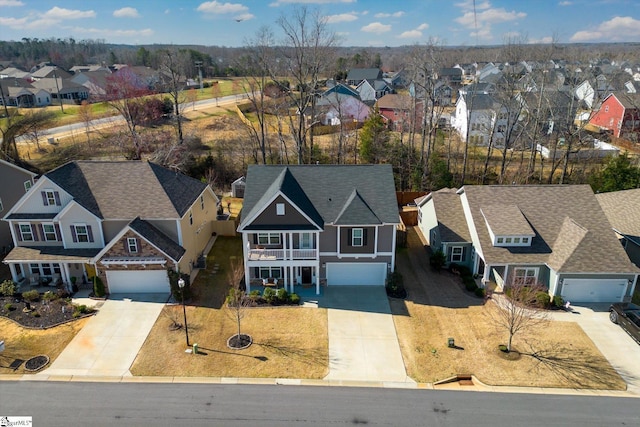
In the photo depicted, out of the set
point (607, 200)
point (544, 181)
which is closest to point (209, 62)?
point (544, 181)

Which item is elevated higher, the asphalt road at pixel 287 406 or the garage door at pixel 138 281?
the garage door at pixel 138 281

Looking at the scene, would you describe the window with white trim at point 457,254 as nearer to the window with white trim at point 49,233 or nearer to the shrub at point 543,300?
the shrub at point 543,300

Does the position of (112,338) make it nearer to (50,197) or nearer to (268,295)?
(268,295)

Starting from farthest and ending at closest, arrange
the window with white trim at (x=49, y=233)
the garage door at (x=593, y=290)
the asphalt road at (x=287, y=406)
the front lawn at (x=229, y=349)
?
the window with white trim at (x=49, y=233) → the garage door at (x=593, y=290) → the front lawn at (x=229, y=349) → the asphalt road at (x=287, y=406)

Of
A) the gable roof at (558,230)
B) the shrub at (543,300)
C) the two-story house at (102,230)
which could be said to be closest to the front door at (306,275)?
the two-story house at (102,230)

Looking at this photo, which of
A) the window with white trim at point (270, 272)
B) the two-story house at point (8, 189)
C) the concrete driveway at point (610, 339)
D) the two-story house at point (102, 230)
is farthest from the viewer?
the two-story house at point (8, 189)

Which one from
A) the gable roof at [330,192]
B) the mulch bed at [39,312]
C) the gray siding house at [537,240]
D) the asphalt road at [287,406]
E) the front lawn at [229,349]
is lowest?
the asphalt road at [287,406]

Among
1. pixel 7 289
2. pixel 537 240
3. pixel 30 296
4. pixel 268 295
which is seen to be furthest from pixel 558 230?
pixel 7 289

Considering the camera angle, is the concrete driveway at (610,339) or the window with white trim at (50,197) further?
the window with white trim at (50,197)
